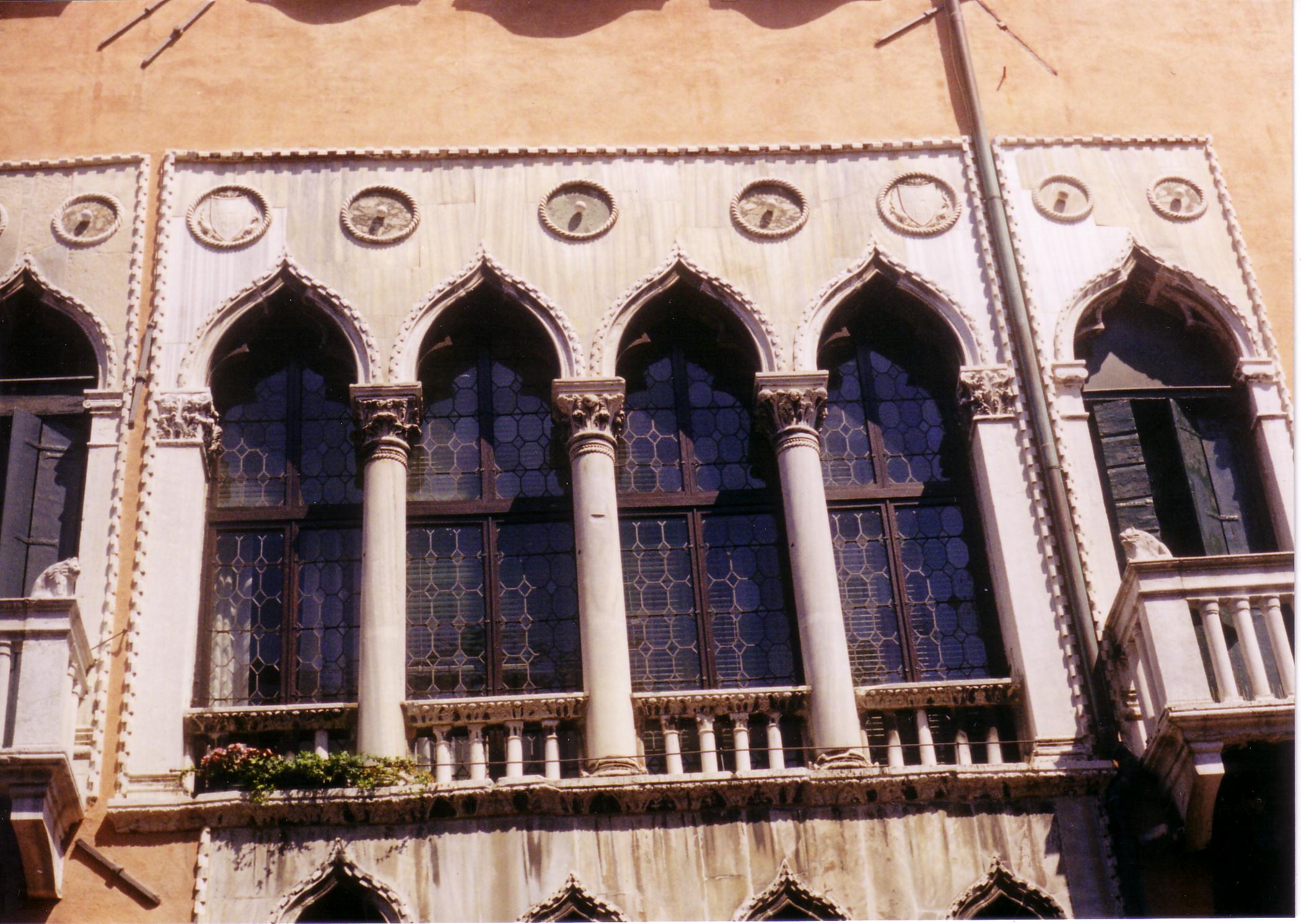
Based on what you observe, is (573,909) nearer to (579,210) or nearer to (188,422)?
(188,422)

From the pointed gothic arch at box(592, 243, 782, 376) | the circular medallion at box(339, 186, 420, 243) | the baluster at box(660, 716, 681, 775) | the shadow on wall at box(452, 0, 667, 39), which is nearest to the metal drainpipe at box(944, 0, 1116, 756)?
the pointed gothic arch at box(592, 243, 782, 376)

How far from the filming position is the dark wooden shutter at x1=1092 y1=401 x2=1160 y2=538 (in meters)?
13.9

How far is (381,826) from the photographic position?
40.1 feet

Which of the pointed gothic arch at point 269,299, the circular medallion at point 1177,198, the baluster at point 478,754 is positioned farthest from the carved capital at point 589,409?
the circular medallion at point 1177,198

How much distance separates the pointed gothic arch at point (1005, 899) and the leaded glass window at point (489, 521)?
9.39ft

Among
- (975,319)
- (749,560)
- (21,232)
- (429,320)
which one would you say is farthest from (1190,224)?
(21,232)

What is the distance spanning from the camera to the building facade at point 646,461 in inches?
479

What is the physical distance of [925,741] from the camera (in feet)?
42.5

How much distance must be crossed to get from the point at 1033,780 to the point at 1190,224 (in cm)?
466

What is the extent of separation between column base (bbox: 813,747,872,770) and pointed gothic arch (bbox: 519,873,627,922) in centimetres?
156

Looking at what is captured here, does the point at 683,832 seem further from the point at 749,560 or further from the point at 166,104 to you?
the point at 166,104

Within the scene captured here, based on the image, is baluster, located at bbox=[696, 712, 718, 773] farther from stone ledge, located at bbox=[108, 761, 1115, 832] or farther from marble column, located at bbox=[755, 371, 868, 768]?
marble column, located at bbox=[755, 371, 868, 768]

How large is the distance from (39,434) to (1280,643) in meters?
8.03

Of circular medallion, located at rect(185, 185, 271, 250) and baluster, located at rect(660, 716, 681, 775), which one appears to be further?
circular medallion, located at rect(185, 185, 271, 250)
